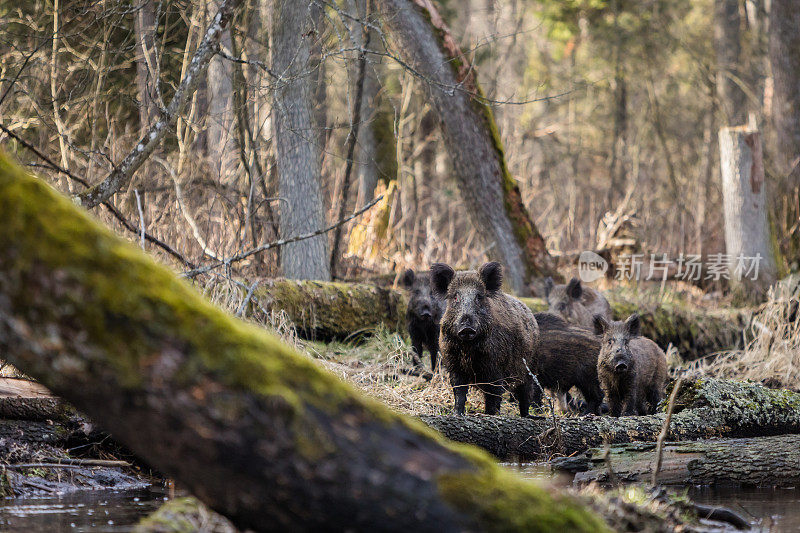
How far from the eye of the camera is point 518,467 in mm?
7074

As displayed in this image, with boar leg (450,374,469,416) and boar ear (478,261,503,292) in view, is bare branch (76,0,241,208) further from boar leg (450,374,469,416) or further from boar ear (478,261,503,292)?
boar leg (450,374,469,416)

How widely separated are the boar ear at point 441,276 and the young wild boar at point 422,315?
6.31ft

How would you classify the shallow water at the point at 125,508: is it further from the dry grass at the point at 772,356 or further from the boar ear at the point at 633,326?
the dry grass at the point at 772,356

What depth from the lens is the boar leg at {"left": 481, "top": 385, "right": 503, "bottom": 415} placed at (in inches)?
325

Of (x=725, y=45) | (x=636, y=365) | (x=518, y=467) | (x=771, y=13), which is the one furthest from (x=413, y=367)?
(x=725, y=45)

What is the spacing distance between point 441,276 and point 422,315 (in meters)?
2.08

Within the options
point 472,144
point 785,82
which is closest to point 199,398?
point 472,144

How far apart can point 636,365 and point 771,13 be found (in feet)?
42.2

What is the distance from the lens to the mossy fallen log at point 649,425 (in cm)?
713

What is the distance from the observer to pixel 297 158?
1197 cm

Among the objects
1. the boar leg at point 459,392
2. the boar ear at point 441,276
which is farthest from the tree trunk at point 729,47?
the boar leg at point 459,392

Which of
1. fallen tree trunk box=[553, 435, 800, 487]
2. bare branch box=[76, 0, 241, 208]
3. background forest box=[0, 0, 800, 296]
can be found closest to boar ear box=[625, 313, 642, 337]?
background forest box=[0, 0, 800, 296]

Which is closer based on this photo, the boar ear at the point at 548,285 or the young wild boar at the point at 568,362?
the young wild boar at the point at 568,362

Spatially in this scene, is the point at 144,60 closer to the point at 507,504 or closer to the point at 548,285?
the point at 548,285
